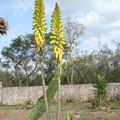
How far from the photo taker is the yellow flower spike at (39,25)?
2061 millimetres

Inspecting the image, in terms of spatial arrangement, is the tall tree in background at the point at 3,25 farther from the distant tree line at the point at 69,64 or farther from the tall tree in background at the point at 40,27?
the distant tree line at the point at 69,64

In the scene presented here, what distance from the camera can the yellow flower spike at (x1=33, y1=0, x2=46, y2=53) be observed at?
206 centimetres

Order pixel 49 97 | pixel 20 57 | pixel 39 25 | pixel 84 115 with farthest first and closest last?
pixel 20 57 < pixel 84 115 < pixel 49 97 < pixel 39 25

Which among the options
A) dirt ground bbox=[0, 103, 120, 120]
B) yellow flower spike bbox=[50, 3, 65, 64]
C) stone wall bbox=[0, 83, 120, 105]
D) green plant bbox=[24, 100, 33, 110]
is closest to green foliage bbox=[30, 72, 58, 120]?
yellow flower spike bbox=[50, 3, 65, 64]

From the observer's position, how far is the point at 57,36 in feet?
6.93

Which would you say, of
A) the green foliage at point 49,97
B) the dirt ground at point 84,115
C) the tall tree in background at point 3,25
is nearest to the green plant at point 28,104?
the dirt ground at point 84,115

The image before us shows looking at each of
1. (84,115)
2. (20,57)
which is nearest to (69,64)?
(20,57)

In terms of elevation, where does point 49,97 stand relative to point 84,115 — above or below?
above

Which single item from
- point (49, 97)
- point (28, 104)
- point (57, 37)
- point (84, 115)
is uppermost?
point (28, 104)

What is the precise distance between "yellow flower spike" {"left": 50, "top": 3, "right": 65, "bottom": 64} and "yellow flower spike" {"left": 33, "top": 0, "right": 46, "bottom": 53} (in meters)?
0.06

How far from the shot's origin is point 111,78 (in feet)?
131

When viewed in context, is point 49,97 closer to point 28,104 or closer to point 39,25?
point 39,25

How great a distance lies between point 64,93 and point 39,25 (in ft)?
84.8

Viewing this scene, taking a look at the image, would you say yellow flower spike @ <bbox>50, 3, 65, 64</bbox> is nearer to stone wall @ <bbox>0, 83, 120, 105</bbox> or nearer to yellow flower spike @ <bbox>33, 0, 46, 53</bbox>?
yellow flower spike @ <bbox>33, 0, 46, 53</bbox>
